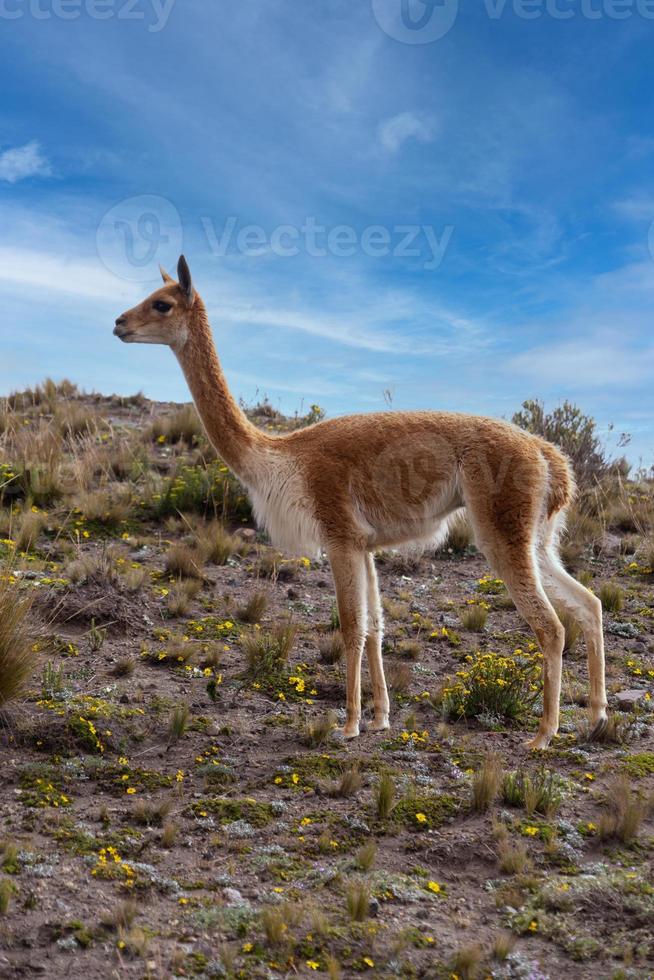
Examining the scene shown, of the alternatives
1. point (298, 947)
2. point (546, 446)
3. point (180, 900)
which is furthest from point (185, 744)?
point (546, 446)

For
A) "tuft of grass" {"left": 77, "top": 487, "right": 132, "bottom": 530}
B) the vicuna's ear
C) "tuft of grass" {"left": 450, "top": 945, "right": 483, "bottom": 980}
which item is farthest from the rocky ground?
the vicuna's ear

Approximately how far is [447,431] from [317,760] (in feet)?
8.21

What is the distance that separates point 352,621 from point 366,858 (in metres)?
2.02

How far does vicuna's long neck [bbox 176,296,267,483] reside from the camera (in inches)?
267

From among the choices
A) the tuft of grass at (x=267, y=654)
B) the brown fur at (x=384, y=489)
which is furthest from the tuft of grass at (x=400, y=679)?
the tuft of grass at (x=267, y=654)

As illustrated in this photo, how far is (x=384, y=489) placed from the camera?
6484 millimetres

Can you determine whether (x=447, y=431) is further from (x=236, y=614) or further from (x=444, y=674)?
(x=236, y=614)

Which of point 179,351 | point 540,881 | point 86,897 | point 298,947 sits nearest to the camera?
point 298,947

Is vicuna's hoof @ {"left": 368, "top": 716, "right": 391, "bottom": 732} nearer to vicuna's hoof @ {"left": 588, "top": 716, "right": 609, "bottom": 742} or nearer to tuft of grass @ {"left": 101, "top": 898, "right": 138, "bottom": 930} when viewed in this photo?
vicuna's hoof @ {"left": 588, "top": 716, "right": 609, "bottom": 742}

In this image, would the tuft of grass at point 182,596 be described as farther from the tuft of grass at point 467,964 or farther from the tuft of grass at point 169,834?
the tuft of grass at point 467,964

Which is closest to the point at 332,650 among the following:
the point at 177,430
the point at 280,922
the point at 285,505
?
the point at 285,505

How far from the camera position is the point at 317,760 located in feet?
18.9

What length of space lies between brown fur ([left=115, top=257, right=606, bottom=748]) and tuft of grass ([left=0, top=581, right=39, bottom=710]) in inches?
75.3

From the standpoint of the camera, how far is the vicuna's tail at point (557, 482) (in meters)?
6.43
